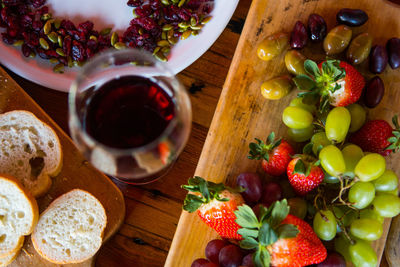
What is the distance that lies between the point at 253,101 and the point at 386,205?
1.16 feet

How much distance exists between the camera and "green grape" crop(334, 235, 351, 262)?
84 centimetres

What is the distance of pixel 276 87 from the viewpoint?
0.93m

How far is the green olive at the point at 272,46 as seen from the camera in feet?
3.11

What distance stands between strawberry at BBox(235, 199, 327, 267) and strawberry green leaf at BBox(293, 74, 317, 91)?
10.0 inches

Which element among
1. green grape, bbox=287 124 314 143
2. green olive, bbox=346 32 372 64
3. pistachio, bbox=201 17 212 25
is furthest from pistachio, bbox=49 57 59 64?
green olive, bbox=346 32 372 64

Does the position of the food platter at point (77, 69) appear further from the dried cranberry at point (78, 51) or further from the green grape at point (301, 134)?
the green grape at point (301, 134)

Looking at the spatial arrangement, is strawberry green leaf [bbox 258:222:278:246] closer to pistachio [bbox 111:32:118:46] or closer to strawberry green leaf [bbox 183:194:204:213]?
strawberry green leaf [bbox 183:194:204:213]

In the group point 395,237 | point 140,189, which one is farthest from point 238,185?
point 395,237

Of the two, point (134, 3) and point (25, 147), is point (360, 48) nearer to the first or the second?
point (134, 3)

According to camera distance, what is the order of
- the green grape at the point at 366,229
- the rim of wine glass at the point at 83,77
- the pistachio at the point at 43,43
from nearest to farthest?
1. the rim of wine glass at the point at 83,77
2. the green grape at the point at 366,229
3. the pistachio at the point at 43,43

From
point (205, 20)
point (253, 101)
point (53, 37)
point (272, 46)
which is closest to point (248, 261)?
point (253, 101)

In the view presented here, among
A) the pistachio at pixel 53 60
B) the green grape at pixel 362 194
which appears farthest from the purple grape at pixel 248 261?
the pistachio at pixel 53 60

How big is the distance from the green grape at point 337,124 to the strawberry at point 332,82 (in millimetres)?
34

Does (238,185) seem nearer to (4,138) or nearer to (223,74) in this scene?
(223,74)
